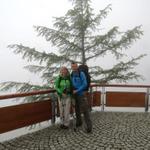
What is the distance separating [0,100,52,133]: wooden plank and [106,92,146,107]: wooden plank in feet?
11.0

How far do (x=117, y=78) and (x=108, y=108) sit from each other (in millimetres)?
2327

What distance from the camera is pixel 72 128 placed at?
755 cm

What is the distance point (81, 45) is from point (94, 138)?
21.8 feet

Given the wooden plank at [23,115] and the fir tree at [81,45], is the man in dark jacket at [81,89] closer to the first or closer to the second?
the wooden plank at [23,115]

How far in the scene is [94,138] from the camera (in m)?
6.58

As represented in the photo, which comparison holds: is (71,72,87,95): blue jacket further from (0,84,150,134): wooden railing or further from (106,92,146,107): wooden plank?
(106,92,146,107): wooden plank

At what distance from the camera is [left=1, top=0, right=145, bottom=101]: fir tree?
12.2 metres

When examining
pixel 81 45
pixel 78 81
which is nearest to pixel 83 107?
pixel 78 81

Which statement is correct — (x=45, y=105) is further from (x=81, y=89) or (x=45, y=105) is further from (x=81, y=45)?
(x=81, y=45)

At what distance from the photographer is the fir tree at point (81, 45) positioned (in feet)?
39.9

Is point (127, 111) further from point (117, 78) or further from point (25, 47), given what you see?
point (25, 47)

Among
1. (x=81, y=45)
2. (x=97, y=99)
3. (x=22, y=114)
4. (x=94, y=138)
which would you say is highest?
(x=81, y=45)

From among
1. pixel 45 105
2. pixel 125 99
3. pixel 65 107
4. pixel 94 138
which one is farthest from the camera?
pixel 125 99

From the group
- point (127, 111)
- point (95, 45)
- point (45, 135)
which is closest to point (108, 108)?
point (127, 111)
